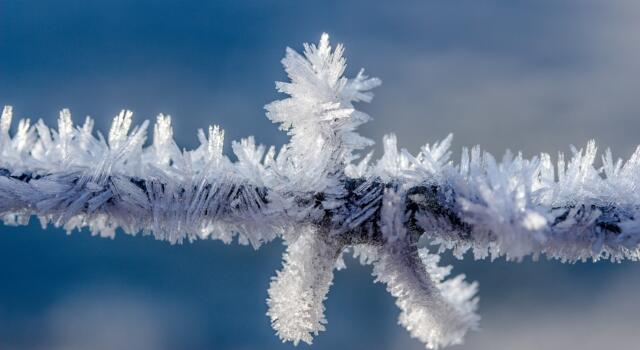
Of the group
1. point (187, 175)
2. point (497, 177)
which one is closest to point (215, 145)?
point (187, 175)

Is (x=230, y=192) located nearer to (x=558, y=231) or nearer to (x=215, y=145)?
(x=215, y=145)

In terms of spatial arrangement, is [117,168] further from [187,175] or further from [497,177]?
[497,177]

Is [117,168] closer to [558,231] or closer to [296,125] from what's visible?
[296,125]

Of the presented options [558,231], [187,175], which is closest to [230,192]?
[187,175]

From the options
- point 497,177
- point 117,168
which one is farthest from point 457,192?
point 117,168
